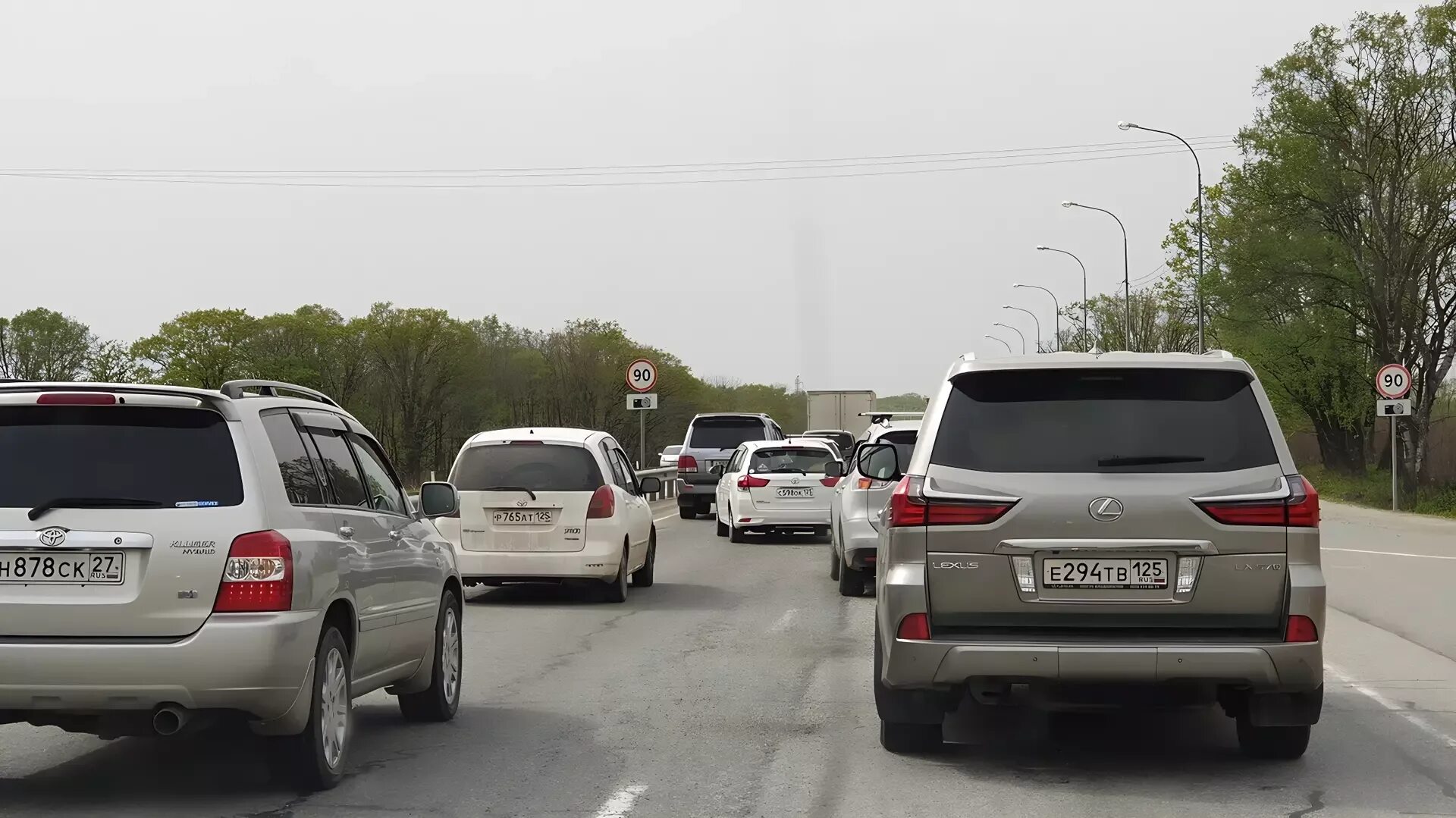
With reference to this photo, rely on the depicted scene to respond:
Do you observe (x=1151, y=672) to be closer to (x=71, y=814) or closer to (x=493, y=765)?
(x=493, y=765)

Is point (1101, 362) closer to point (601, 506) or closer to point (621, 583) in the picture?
point (601, 506)

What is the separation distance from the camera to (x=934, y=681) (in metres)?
7.02

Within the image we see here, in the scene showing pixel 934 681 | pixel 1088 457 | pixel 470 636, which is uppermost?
pixel 1088 457

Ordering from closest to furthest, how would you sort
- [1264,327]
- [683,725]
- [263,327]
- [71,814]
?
[71,814]
[683,725]
[1264,327]
[263,327]

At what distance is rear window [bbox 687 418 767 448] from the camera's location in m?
34.6

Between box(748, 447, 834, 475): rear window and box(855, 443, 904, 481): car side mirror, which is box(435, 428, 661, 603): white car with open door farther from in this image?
box(748, 447, 834, 475): rear window

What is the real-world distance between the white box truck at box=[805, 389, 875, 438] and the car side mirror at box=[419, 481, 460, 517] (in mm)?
44535

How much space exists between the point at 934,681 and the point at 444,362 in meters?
76.7

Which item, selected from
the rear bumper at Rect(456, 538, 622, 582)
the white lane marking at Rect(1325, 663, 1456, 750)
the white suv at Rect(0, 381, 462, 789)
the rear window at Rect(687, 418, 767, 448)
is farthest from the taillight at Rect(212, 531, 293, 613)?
the rear window at Rect(687, 418, 767, 448)

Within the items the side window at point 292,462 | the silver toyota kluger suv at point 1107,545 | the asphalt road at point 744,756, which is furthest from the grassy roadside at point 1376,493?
the side window at point 292,462

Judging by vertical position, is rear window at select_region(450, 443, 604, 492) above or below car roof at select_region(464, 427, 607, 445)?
below

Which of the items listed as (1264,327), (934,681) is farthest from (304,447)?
(1264,327)

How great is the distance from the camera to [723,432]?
3472 centimetres

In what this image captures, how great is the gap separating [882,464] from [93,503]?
4.15 m
